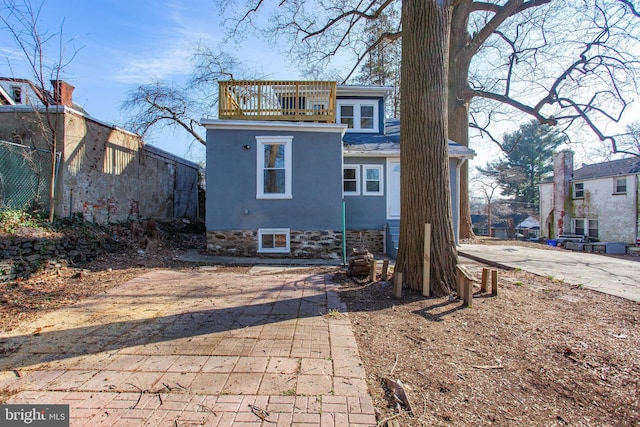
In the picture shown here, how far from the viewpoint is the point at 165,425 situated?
194 cm

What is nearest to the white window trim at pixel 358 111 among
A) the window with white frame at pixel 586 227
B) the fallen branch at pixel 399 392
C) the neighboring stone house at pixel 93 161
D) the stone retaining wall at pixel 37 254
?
the neighboring stone house at pixel 93 161

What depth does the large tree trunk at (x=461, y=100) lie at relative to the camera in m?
13.6

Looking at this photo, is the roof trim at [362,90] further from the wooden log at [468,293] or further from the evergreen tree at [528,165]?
the evergreen tree at [528,165]

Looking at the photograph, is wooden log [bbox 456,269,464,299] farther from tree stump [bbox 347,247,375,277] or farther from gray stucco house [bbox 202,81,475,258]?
gray stucco house [bbox 202,81,475,258]

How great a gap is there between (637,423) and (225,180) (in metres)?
8.41

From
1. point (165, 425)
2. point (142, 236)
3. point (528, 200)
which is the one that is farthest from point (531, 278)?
point (528, 200)

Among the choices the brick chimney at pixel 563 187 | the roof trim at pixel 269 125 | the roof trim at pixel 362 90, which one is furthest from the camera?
the brick chimney at pixel 563 187

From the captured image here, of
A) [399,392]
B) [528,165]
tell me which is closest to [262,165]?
[399,392]

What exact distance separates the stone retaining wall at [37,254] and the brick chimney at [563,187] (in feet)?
87.7

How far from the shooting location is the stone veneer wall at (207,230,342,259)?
28.5ft

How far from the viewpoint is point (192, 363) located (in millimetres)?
2723

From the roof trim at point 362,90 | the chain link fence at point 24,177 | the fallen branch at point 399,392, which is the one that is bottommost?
the fallen branch at point 399,392

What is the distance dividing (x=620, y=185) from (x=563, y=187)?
301 centimetres

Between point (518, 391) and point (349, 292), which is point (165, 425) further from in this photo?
point (349, 292)
